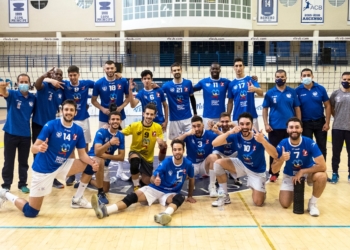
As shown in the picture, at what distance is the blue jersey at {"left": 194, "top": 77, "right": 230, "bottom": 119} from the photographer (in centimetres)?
677

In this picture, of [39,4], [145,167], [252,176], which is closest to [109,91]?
[145,167]

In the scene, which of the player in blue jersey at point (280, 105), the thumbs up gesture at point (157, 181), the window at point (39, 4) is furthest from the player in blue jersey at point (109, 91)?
the window at point (39, 4)

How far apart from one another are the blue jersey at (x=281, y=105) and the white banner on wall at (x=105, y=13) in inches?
920

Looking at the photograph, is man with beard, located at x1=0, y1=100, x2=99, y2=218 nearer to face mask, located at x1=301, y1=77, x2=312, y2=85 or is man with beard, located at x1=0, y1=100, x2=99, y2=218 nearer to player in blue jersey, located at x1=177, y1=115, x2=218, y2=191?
player in blue jersey, located at x1=177, y1=115, x2=218, y2=191

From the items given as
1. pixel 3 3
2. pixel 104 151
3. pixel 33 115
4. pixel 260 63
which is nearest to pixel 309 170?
pixel 104 151

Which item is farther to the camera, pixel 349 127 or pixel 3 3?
pixel 3 3

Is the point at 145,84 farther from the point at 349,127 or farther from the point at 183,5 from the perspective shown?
the point at 183,5

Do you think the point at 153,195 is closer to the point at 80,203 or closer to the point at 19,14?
the point at 80,203

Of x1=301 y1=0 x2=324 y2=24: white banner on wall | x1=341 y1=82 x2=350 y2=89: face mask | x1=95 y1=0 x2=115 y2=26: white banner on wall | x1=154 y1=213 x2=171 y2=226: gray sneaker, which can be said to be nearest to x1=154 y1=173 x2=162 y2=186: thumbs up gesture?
x1=154 y1=213 x2=171 y2=226: gray sneaker

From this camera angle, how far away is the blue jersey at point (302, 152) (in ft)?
16.4

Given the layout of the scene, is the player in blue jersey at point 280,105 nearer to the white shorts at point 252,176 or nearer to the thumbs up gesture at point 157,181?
the white shorts at point 252,176

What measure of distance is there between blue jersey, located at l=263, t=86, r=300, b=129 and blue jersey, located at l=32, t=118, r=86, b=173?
3417 mm

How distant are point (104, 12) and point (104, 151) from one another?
24.4 m

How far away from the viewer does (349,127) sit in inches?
252
